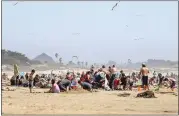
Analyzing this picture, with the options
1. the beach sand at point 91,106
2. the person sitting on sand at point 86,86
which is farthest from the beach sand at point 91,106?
the person sitting on sand at point 86,86

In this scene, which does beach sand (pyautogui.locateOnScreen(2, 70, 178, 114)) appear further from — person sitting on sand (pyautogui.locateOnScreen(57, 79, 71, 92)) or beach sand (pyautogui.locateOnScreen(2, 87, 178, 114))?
person sitting on sand (pyautogui.locateOnScreen(57, 79, 71, 92))

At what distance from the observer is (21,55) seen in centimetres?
11344

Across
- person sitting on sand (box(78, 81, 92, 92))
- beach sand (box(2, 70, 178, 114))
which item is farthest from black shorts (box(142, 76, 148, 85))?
beach sand (box(2, 70, 178, 114))

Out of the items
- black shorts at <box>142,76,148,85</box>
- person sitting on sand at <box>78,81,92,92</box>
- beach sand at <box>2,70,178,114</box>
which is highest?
black shorts at <box>142,76,148,85</box>

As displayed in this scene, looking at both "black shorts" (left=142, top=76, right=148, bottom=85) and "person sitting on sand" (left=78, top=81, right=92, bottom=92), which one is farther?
"black shorts" (left=142, top=76, right=148, bottom=85)

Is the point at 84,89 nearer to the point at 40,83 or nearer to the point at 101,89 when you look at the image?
the point at 101,89

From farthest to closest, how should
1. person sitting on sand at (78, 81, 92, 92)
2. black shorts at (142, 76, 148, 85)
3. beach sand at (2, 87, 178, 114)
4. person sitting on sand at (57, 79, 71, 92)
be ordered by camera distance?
black shorts at (142, 76, 148, 85) → person sitting on sand at (78, 81, 92, 92) → person sitting on sand at (57, 79, 71, 92) → beach sand at (2, 87, 178, 114)

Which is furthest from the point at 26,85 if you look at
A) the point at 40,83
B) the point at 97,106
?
the point at 97,106

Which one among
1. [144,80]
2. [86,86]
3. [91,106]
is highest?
[144,80]

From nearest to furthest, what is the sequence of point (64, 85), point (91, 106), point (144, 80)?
point (91, 106)
point (64, 85)
point (144, 80)

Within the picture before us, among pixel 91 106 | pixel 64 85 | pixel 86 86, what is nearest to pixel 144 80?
pixel 86 86

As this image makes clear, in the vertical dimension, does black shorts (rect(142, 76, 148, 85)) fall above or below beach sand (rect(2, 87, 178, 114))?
above

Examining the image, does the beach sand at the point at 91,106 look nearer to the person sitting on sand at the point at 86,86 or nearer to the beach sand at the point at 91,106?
the beach sand at the point at 91,106

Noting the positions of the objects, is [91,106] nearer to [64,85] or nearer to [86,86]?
[64,85]
